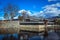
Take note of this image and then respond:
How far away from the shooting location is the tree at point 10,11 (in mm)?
2295

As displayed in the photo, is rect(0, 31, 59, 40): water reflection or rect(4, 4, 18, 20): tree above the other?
rect(4, 4, 18, 20): tree

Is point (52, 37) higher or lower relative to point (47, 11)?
lower

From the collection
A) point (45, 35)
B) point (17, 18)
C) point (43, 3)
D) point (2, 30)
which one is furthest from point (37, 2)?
point (2, 30)

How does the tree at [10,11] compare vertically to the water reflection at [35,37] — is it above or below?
above

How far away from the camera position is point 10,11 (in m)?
2.29

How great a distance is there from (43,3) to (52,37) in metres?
0.61

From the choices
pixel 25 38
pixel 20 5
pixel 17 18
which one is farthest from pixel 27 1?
pixel 25 38

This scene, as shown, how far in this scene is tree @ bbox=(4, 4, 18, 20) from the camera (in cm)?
229

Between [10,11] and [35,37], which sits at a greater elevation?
[10,11]

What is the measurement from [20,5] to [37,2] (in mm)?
301

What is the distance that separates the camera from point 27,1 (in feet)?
7.73

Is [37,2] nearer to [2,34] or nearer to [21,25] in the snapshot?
[21,25]

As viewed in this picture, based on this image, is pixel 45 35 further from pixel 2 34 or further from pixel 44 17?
pixel 2 34

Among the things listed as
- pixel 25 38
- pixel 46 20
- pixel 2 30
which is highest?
pixel 46 20
